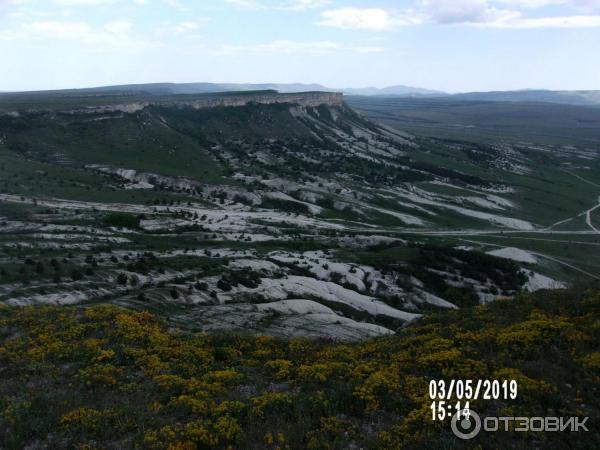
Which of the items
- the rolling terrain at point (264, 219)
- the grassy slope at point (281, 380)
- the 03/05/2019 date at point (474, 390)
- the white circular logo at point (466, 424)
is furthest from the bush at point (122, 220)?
the white circular logo at point (466, 424)

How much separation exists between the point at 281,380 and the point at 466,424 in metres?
6.98

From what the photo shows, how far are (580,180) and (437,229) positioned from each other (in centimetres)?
10238

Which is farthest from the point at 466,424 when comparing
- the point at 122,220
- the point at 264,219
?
the point at 264,219

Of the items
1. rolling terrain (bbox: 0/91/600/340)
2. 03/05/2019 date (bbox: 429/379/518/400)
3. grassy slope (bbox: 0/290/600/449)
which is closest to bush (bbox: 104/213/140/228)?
rolling terrain (bbox: 0/91/600/340)

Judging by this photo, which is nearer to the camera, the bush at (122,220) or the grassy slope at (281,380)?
the grassy slope at (281,380)

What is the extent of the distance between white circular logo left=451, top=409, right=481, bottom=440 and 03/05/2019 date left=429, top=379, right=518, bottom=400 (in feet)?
2.95

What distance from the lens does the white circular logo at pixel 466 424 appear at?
12.3 m

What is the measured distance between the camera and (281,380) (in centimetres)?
1714

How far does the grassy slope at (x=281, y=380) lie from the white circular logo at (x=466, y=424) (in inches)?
10.3

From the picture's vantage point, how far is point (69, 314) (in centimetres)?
2425

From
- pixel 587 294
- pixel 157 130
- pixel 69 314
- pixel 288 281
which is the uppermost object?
pixel 157 130

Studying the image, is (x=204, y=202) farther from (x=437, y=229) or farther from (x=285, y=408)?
(x=285, y=408)

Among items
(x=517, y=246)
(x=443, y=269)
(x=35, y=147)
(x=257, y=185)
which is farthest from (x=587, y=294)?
(x=35, y=147)

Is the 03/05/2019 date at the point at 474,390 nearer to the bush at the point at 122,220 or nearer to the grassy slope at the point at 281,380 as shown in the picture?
the grassy slope at the point at 281,380
